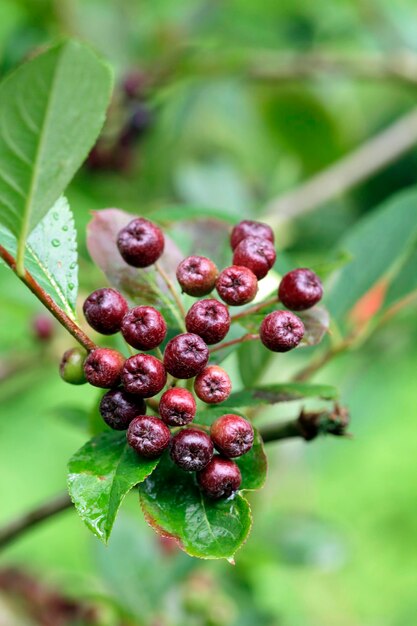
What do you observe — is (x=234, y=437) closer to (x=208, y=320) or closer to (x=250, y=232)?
(x=208, y=320)

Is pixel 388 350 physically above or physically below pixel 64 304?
below

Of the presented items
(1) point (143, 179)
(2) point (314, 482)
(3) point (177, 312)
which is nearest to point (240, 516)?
(3) point (177, 312)

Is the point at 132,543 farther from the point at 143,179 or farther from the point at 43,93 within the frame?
the point at 43,93

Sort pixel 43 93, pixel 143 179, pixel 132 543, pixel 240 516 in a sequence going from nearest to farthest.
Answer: pixel 43 93 → pixel 240 516 → pixel 132 543 → pixel 143 179

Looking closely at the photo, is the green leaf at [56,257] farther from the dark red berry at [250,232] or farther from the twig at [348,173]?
the twig at [348,173]

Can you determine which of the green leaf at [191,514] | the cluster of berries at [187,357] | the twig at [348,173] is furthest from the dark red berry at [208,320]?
the twig at [348,173]

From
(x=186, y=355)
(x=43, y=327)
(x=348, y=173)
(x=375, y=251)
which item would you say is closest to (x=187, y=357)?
(x=186, y=355)
